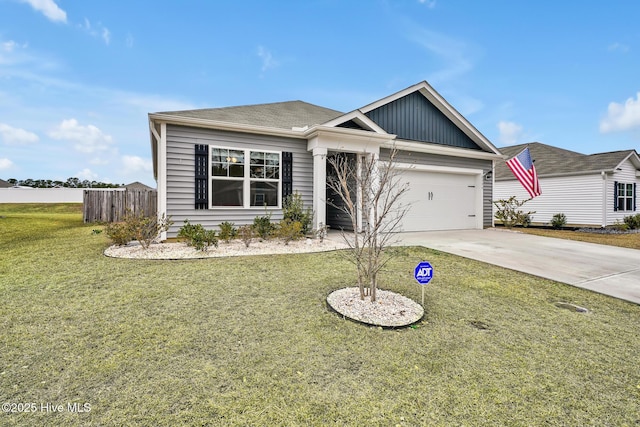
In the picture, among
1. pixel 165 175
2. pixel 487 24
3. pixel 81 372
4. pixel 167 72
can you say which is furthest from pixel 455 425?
pixel 167 72

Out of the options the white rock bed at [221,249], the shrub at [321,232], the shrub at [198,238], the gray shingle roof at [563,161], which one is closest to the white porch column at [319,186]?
the shrub at [321,232]

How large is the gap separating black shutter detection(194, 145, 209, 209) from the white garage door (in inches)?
237

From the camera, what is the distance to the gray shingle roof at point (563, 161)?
→ 44.8 feet

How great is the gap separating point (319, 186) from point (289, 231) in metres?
2.00

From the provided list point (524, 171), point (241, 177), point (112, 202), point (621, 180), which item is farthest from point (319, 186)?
point (621, 180)

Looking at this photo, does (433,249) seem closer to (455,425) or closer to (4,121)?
(455,425)

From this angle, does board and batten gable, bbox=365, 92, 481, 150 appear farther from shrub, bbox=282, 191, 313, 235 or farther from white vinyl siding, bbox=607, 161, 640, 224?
white vinyl siding, bbox=607, 161, 640, 224

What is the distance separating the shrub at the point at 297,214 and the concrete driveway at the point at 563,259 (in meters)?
2.61

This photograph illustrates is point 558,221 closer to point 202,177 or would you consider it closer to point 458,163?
point 458,163

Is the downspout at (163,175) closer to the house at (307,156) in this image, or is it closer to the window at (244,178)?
the house at (307,156)

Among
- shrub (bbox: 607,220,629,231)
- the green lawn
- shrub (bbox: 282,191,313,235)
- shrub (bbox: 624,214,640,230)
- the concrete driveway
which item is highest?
shrub (bbox: 282,191,313,235)

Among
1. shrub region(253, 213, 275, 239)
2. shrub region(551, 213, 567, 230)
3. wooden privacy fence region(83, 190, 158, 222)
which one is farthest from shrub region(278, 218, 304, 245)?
shrub region(551, 213, 567, 230)

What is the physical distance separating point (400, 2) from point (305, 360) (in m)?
11.8

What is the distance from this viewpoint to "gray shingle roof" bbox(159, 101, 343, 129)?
7645 mm
